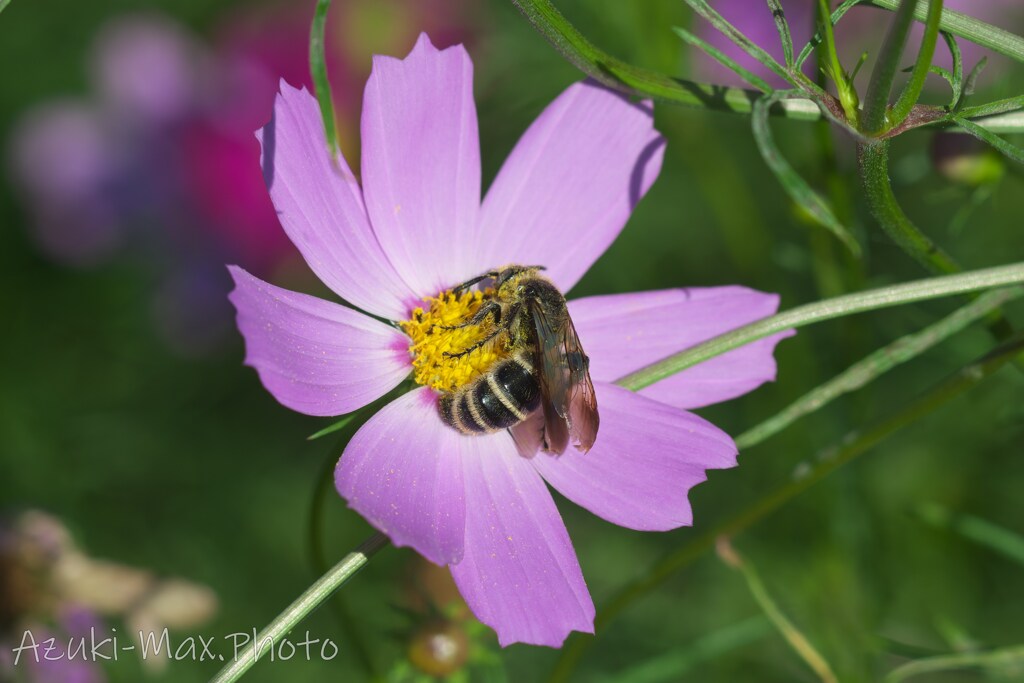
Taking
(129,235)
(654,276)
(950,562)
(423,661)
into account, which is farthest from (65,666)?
(950,562)

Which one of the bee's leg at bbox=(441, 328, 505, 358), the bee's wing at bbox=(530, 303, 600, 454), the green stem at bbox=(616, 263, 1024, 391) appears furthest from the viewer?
the bee's leg at bbox=(441, 328, 505, 358)

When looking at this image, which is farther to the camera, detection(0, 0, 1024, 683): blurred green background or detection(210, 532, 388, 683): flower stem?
detection(0, 0, 1024, 683): blurred green background

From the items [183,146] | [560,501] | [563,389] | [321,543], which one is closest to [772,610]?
[563,389]

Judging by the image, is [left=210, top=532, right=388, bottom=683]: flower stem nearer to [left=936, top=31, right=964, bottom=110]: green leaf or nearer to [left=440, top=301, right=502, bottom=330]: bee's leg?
[left=440, top=301, right=502, bottom=330]: bee's leg

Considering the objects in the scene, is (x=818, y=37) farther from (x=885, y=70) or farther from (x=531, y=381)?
(x=531, y=381)

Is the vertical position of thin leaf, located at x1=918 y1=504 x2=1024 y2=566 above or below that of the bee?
below

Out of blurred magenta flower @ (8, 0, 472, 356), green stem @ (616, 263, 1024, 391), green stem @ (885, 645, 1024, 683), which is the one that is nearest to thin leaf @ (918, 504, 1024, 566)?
green stem @ (885, 645, 1024, 683)

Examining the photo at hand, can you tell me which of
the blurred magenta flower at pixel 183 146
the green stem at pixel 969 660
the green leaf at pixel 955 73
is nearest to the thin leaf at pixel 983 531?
the green stem at pixel 969 660
